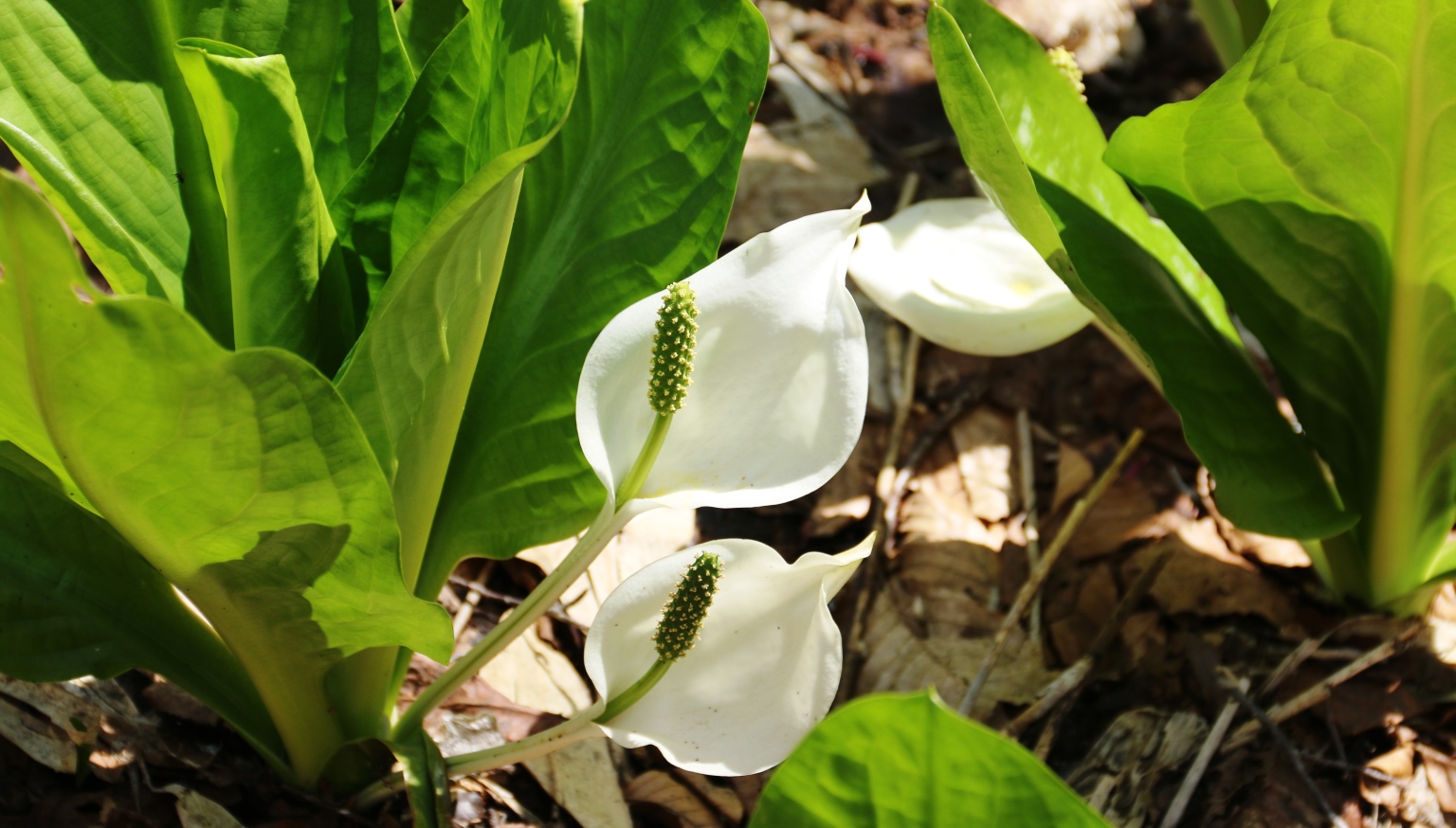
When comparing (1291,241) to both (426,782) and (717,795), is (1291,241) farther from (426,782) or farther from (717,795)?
(426,782)

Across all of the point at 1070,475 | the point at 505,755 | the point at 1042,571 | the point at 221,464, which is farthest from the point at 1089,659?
the point at 221,464

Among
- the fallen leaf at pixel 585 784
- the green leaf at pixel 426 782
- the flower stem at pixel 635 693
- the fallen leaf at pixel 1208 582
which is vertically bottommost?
the fallen leaf at pixel 1208 582

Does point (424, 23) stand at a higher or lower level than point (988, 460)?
higher

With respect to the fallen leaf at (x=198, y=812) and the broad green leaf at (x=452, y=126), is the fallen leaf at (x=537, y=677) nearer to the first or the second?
the fallen leaf at (x=198, y=812)

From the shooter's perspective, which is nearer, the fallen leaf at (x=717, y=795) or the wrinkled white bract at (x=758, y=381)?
the wrinkled white bract at (x=758, y=381)

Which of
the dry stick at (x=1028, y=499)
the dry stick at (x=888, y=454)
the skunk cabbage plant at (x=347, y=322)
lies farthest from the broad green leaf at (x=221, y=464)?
the dry stick at (x=1028, y=499)

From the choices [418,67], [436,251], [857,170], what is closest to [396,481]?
[436,251]

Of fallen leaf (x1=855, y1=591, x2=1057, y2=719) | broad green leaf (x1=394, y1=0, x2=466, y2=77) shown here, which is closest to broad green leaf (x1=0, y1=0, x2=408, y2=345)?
broad green leaf (x1=394, y1=0, x2=466, y2=77)

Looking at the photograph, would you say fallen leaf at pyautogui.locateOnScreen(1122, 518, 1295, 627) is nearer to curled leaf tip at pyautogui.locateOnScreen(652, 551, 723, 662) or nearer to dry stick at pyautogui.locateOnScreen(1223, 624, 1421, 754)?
dry stick at pyautogui.locateOnScreen(1223, 624, 1421, 754)
